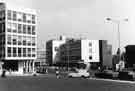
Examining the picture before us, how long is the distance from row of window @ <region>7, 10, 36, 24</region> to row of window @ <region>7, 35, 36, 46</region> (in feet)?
A: 14.9

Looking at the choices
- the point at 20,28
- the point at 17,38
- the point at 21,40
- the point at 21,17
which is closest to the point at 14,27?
the point at 20,28

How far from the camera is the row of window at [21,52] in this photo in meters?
69.6

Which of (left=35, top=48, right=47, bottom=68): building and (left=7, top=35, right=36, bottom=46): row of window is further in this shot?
(left=35, top=48, right=47, bottom=68): building

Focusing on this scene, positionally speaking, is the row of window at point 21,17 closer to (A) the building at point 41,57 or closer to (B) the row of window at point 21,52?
(B) the row of window at point 21,52

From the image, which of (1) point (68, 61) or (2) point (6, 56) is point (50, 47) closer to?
(1) point (68, 61)

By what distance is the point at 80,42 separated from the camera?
136 meters

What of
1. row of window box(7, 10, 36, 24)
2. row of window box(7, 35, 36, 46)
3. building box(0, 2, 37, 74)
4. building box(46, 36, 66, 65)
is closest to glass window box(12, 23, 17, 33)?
building box(0, 2, 37, 74)

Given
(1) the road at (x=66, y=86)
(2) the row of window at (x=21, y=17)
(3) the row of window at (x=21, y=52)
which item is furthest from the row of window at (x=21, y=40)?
(1) the road at (x=66, y=86)

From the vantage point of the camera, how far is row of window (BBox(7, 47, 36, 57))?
69.6 m

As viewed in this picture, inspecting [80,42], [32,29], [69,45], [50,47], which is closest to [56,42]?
[50,47]

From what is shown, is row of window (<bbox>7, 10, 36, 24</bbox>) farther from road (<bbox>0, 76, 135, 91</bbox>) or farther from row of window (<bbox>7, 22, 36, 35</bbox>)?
road (<bbox>0, 76, 135, 91</bbox>)

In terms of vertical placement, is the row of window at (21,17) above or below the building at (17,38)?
above

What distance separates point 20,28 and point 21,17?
3.00 meters

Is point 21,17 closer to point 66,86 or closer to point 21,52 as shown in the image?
point 21,52
